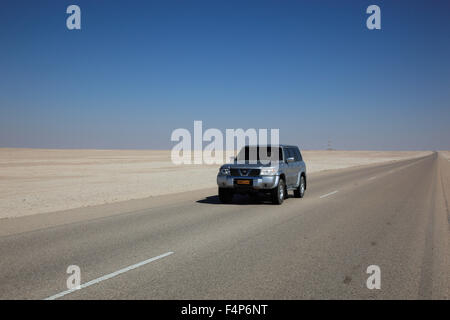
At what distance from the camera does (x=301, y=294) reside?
415cm

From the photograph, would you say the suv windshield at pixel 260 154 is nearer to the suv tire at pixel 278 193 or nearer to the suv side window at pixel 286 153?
the suv side window at pixel 286 153

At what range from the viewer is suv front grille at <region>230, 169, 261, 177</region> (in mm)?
11422

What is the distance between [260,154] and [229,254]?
7.36 m

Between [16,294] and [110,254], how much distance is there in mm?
1768

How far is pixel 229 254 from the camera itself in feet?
19.0

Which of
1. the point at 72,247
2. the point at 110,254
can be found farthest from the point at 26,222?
the point at 110,254

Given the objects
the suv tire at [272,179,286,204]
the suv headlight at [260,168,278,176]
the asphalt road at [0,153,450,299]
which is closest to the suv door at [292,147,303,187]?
the suv tire at [272,179,286,204]

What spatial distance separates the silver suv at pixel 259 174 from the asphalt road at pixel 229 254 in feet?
4.03

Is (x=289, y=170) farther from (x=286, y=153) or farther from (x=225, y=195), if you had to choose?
(x=225, y=195)

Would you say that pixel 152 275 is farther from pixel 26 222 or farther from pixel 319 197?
pixel 319 197

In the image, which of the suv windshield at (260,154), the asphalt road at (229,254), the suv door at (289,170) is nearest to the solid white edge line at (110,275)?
the asphalt road at (229,254)

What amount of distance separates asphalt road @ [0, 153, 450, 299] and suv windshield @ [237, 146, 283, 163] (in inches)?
107

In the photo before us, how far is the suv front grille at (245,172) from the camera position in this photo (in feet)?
37.5

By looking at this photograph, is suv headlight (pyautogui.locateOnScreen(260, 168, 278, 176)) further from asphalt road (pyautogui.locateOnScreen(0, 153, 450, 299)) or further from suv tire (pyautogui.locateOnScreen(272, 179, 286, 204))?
asphalt road (pyautogui.locateOnScreen(0, 153, 450, 299))
